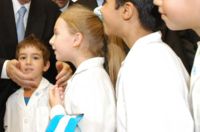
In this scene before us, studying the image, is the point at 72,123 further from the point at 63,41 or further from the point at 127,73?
the point at 63,41

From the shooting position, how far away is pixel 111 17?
4.50 feet

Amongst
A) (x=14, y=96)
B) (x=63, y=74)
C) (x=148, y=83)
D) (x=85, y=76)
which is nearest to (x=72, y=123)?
(x=85, y=76)

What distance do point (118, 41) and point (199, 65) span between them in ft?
1.66

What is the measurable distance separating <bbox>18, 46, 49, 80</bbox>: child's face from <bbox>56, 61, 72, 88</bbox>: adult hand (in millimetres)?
250

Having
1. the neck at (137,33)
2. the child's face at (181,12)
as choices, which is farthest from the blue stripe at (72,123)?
the child's face at (181,12)

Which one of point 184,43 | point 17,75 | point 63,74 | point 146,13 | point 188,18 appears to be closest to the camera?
point 188,18

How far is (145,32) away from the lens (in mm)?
1314

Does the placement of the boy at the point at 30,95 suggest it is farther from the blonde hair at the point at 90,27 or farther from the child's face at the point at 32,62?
the blonde hair at the point at 90,27

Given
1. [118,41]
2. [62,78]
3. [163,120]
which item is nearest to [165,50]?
[163,120]

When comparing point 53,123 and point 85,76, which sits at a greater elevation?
point 85,76

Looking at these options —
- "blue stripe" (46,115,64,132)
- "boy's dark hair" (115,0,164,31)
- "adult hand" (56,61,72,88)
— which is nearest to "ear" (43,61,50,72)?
"adult hand" (56,61,72,88)

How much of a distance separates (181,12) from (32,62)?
4.32 feet

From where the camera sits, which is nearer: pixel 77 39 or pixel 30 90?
pixel 77 39

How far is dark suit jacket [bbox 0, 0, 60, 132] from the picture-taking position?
7.25 ft
